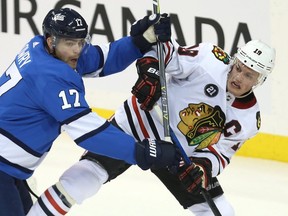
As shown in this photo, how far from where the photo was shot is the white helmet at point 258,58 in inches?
145

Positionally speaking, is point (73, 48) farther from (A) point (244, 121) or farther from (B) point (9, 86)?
(A) point (244, 121)

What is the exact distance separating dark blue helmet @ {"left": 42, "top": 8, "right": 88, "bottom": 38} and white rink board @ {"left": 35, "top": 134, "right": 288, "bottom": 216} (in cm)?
143

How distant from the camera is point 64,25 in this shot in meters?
3.30

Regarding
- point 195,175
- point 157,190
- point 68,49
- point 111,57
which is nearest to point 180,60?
point 111,57

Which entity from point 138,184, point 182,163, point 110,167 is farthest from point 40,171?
point 182,163

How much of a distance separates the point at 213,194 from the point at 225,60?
55 centimetres

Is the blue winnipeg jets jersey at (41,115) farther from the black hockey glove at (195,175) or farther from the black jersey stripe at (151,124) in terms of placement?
the black jersey stripe at (151,124)

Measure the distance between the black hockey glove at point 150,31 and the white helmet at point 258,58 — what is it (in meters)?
0.32

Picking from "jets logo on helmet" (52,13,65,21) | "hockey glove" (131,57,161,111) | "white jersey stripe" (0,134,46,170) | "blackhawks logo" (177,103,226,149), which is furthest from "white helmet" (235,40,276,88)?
"white jersey stripe" (0,134,46,170)

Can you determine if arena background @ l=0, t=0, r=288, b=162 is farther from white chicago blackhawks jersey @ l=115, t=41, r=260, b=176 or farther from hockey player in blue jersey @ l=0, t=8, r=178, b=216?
hockey player in blue jersey @ l=0, t=8, r=178, b=216

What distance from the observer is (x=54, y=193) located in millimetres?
3664

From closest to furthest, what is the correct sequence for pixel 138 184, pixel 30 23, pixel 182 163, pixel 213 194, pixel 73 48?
pixel 73 48, pixel 182 163, pixel 213 194, pixel 138 184, pixel 30 23

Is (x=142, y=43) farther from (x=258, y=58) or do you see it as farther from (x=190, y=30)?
(x=190, y=30)

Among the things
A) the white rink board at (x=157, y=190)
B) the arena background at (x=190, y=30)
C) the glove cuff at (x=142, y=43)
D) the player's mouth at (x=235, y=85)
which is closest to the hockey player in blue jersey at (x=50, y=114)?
the glove cuff at (x=142, y=43)
